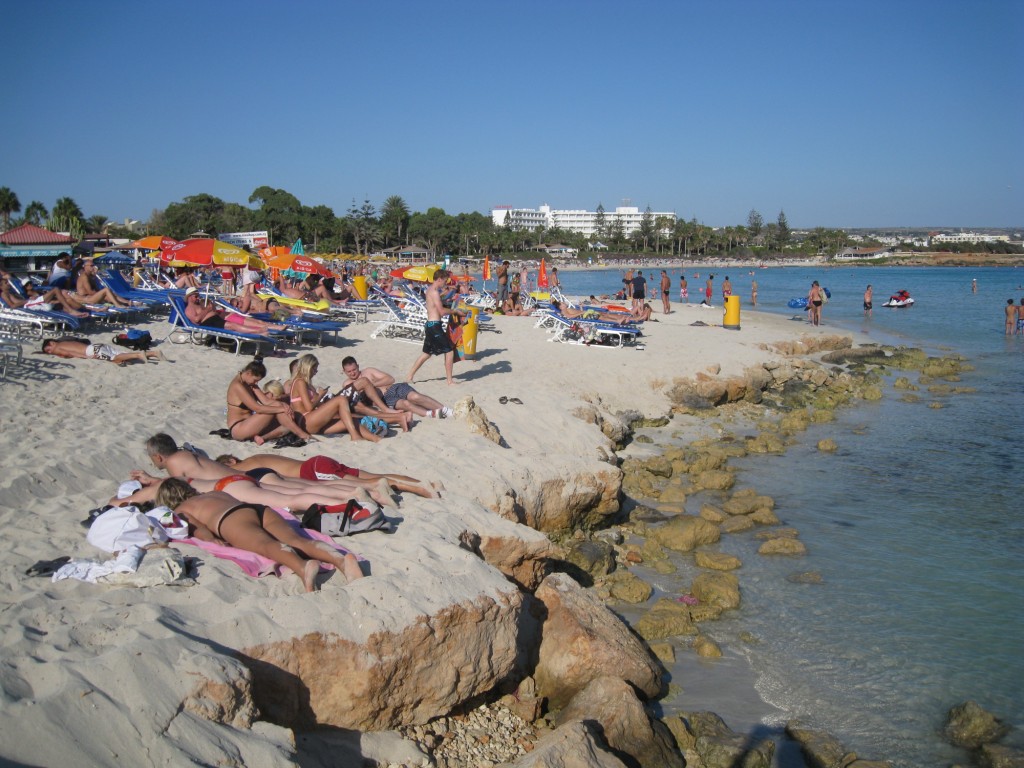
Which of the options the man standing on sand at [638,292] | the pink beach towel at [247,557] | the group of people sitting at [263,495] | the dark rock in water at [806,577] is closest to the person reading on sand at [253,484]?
the group of people sitting at [263,495]

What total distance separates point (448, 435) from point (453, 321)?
327 cm

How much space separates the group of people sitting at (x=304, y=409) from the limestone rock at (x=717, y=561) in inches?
118

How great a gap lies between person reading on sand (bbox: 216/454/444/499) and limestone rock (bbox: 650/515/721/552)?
8.02 ft

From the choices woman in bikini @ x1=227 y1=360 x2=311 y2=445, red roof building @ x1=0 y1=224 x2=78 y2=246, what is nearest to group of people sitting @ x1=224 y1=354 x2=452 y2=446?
woman in bikini @ x1=227 y1=360 x2=311 y2=445

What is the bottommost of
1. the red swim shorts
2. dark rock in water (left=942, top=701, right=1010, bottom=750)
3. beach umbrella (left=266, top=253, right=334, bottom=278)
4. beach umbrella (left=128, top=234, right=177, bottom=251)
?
dark rock in water (left=942, top=701, right=1010, bottom=750)

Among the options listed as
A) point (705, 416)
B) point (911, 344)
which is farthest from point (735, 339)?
point (911, 344)

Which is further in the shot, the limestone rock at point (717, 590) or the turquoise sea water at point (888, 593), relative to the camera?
the limestone rock at point (717, 590)

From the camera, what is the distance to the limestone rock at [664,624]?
552 centimetres

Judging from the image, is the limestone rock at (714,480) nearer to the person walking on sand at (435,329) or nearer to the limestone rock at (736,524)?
the limestone rock at (736,524)

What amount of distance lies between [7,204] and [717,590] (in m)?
64.8

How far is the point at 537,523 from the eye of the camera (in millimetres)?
6852

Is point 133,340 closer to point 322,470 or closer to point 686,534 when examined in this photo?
point 322,470

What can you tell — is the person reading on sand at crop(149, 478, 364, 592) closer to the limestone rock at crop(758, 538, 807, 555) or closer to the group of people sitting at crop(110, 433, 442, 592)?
the group of people sitting at crop(110, 433, 442, 592)

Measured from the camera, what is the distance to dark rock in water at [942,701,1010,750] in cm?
452
